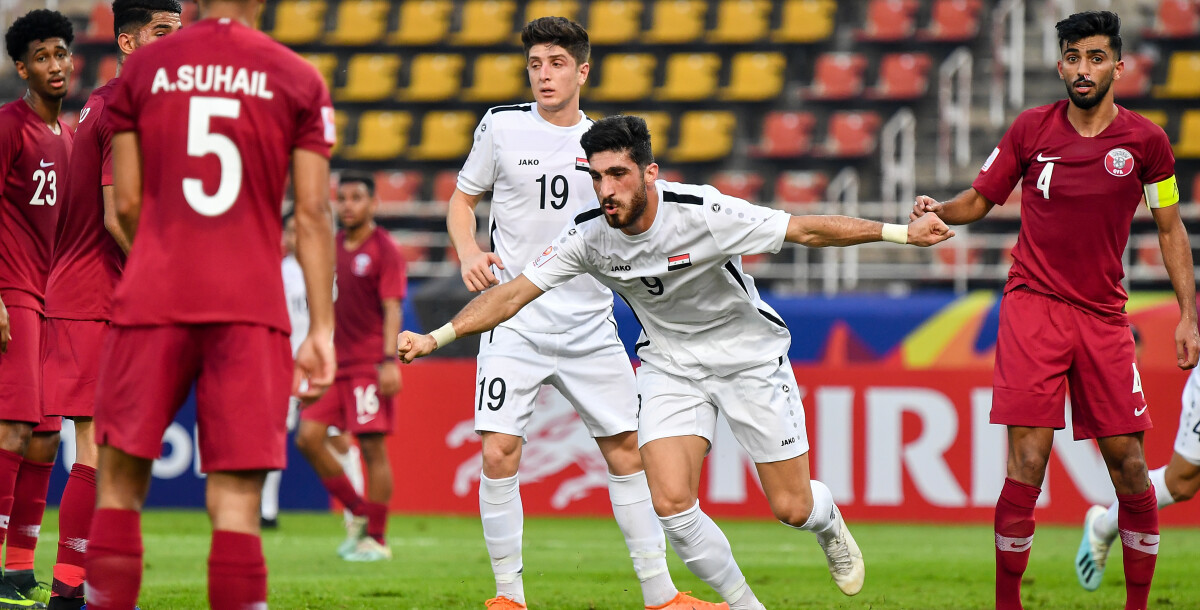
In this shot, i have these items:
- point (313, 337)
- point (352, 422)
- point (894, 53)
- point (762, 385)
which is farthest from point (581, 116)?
point (894, 53)

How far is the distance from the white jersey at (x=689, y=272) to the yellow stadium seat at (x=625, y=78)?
14.5m

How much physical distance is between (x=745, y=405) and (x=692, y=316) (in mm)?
465

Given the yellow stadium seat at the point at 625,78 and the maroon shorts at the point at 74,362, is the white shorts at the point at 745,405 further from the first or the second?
the yellow stadium seat at the point at 625,78

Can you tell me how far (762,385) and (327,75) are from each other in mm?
17036

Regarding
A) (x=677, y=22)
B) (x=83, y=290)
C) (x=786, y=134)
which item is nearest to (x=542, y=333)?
(x=83, y=290)

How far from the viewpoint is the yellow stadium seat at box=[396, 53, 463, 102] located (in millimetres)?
21141

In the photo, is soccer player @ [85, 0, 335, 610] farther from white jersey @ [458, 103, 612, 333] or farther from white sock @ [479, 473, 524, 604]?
white jersey @ [458, 103, 612, 333]

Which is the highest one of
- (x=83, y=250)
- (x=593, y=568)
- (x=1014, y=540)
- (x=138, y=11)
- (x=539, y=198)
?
(x=138, y=11)

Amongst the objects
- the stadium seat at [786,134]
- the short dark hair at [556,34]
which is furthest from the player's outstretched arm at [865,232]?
the stadium seat at [786,134]

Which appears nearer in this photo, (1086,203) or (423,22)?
(1086,203)

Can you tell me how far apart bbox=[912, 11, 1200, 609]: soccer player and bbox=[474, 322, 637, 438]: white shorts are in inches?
65.9

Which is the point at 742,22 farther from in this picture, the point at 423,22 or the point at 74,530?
the point at 74,530

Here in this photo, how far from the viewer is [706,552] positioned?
5.57 m

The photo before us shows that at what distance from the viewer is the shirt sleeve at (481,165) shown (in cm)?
659
